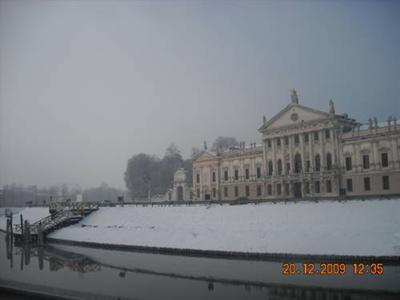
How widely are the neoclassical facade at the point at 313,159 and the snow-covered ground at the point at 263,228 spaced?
510 inches

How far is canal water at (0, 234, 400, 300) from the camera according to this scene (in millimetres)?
11930

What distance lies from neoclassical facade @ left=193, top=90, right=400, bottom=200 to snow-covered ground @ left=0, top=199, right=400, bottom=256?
42.5 ft

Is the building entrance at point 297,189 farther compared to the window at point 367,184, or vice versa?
the building entrance at point 297,189

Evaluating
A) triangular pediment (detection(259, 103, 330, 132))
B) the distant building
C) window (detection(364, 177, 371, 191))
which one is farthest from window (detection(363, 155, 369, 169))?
the distant building

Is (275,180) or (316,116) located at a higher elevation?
(316,116)

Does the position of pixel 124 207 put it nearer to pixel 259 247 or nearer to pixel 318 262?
pixel 259 247

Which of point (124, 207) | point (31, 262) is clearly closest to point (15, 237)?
point (124, 207)

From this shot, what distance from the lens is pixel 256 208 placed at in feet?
85.1

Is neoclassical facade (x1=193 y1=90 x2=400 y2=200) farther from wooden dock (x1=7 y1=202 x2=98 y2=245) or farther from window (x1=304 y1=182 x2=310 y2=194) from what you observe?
wooden dock (x1=7 y1=202 x2=98 y2=245)

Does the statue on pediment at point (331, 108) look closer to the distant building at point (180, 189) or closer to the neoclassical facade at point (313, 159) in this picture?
the neoclassical facade at point (313, 159)

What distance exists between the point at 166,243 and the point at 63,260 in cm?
506

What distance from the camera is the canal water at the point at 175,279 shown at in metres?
11.9
